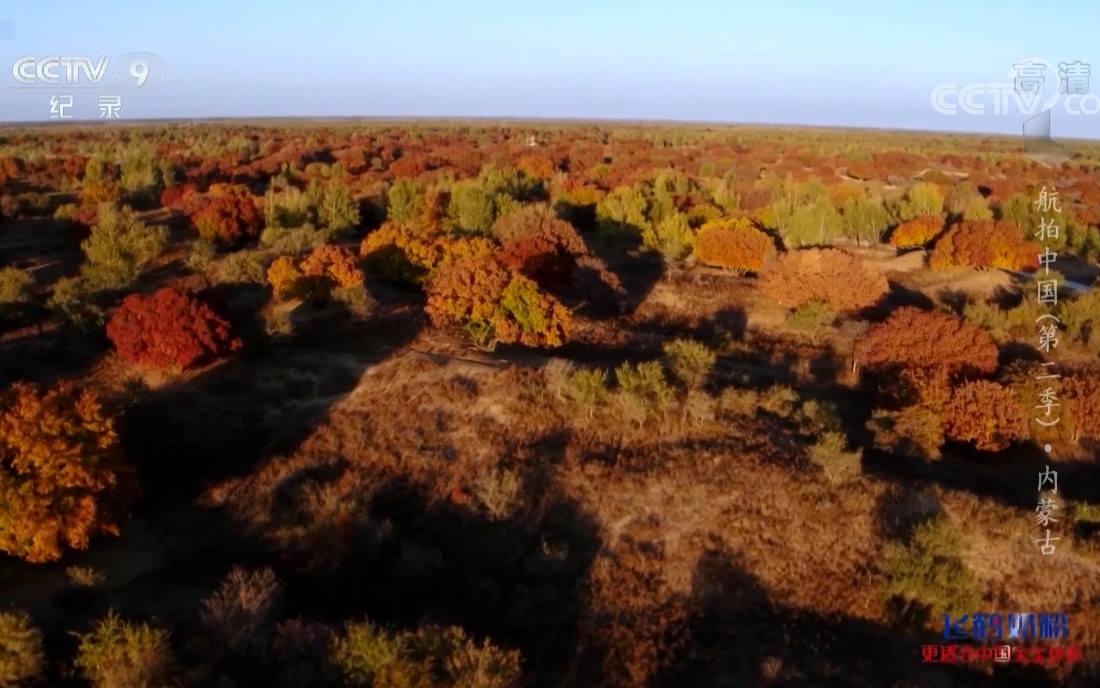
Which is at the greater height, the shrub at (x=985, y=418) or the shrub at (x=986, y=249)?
the shrub at (x=986, y=249)

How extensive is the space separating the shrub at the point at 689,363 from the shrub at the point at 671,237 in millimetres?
12099

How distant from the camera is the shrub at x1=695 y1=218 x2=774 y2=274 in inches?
1070

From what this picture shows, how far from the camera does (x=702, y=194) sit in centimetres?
4003

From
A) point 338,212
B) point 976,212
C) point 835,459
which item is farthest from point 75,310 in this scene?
point 976,212

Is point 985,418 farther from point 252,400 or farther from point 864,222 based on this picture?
point 864,222

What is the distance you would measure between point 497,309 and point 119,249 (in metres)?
13.0

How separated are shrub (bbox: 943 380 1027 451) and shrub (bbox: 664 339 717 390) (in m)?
4.53

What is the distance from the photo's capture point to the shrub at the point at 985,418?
49.8 feet

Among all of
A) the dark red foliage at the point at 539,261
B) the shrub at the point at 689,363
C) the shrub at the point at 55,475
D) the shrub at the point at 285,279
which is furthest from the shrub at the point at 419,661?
the dark red foliage at the point at 539,261

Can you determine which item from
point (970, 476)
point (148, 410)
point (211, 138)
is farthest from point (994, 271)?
point (211, 138)

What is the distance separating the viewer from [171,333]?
16.1 m

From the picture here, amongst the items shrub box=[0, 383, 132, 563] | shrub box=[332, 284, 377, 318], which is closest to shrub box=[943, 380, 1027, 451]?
shrub box=[332, 284, 377, 318]

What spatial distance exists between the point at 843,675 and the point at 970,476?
6.39 m

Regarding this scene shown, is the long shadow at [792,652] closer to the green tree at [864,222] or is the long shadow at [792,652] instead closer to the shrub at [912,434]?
the shrub at [912,434]
